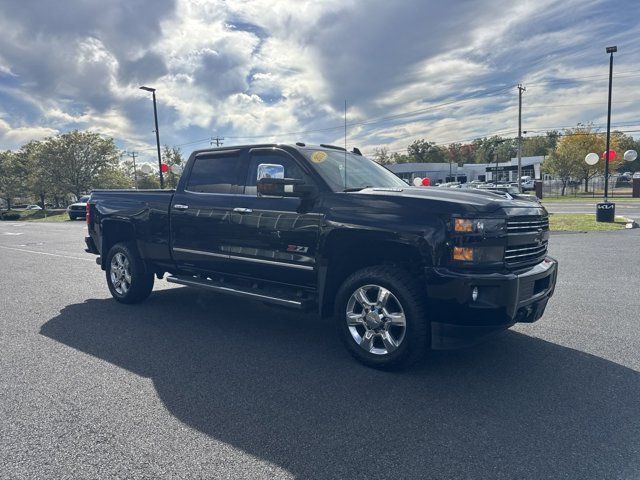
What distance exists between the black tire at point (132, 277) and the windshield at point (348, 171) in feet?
9.59

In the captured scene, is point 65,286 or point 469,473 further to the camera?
point 65,286

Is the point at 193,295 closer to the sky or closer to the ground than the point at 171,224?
closer to the ground

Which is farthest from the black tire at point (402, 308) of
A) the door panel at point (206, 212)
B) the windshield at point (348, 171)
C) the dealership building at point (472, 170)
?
the dealership building at point (472, 170)

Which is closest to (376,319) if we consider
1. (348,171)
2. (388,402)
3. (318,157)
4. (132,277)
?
(388,402)

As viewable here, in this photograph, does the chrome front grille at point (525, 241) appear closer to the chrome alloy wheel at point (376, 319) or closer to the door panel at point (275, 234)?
the chrome alloy wheel at point (376, 319)

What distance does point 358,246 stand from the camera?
13.0ft

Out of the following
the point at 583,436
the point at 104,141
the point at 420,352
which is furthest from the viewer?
the point at 104,141

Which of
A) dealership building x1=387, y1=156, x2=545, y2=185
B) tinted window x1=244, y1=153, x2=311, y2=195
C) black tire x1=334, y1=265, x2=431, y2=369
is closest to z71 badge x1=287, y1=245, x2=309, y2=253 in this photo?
black tire x1=334, y1=265, x2=431, y2=369

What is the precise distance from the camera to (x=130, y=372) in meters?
3.82

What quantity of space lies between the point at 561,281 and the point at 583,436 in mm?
4812

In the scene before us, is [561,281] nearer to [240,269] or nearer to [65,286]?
[240,269]

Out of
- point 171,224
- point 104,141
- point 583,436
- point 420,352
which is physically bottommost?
point 583,436

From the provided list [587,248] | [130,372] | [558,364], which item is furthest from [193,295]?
[587,248]

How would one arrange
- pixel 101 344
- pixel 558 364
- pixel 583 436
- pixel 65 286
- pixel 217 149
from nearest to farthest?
pixel 583 436 → pixel 558 364 → pixel 101 344 → pixel 217 149 → pixel 65 286
